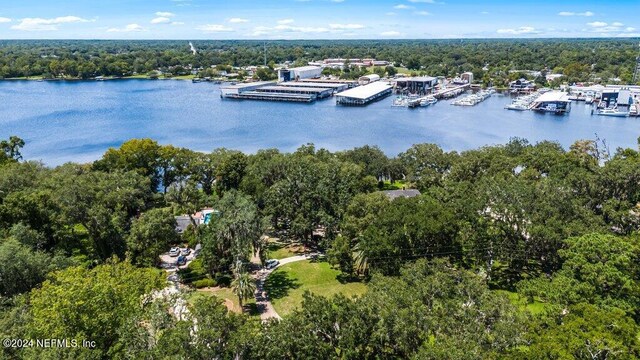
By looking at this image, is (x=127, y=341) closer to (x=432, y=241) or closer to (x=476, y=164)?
(x=432, y=241)

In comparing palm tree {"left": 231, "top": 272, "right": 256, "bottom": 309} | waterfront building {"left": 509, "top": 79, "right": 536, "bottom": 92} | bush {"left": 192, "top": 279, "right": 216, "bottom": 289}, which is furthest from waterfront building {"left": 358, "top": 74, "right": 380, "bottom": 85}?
palm tree {"left": 231, "top": 272, "right": 256, "bottom": 309}

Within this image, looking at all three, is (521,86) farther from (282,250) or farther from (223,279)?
(223,279)

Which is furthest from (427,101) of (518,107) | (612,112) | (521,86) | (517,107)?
Result: (612,112)

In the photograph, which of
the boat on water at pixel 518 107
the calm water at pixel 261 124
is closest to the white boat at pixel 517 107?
the boat on water at pixel 518 107

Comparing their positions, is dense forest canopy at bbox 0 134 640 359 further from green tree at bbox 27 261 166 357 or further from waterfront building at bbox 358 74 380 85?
waterfront building at bbox 358 74 380 85

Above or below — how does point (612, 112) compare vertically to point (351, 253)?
above

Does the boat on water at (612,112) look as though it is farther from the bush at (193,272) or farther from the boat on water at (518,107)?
the bush at (193,272)
